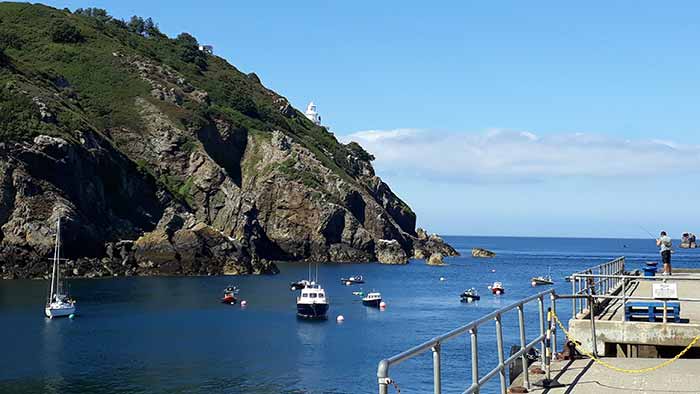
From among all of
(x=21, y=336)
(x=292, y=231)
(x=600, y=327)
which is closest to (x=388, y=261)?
(x=292, y=231)

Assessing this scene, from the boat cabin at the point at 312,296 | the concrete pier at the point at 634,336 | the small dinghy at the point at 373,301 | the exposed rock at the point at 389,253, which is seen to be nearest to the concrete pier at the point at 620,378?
the concrete pier at the point at 634,336

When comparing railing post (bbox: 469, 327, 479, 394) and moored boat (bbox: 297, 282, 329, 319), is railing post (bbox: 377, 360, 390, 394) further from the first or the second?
moored boat (bbox: 297, 282, 329, 319)

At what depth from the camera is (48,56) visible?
19438 cm

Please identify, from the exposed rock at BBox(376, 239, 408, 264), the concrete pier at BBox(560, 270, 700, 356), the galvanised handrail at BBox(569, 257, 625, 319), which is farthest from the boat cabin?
the exposed rock at BBox(376, 239, 408, 264)

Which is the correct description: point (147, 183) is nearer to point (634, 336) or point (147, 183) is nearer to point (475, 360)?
point (634, 336)

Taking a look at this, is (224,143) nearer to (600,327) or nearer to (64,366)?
(64,366)

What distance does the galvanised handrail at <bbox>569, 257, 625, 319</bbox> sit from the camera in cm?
2142

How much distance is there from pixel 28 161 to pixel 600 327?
11976 centimetres

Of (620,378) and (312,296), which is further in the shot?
(312,296)

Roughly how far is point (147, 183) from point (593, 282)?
13364 centimetres

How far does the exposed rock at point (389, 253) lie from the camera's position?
190875mm

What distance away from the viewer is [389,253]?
19162 cm

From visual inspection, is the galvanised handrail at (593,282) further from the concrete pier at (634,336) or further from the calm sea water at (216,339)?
the calm sea water at (216,339)

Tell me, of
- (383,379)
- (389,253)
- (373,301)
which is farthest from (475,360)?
(389,253)
